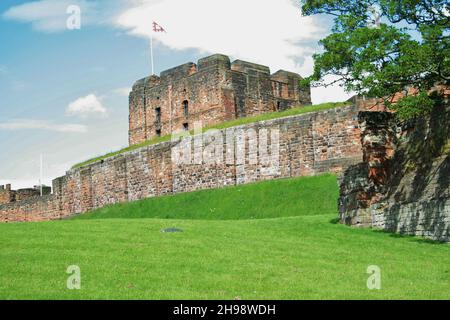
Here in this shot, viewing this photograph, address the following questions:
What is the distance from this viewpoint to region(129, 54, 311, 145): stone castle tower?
46.9 metres

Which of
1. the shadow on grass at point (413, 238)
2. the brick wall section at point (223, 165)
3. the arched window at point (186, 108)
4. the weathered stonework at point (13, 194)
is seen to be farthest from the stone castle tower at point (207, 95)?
the shadow on grass at point (413, 238)

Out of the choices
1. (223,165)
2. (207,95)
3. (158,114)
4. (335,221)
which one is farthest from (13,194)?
(335,221)

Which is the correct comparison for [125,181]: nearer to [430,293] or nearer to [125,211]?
[125,211]

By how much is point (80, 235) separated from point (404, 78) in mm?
10035

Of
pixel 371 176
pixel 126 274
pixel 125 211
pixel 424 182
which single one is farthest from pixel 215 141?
pixel 126 274

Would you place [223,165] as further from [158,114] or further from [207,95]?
[158,114]

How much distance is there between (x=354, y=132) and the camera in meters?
31.7

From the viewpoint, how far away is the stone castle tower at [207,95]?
4691 cm

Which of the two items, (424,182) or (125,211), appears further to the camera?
(125,211)

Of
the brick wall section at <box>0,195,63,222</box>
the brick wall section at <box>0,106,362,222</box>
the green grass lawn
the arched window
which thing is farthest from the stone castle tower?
the green grass lawn

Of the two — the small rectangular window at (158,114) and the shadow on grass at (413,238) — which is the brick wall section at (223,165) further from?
the shadow on grass at (413,238)

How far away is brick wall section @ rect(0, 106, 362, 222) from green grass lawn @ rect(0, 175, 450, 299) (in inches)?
390

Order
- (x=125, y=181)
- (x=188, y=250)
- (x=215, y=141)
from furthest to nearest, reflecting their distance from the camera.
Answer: (x=125, y=181) < (x=215, y=141) < (x=188, y=250)
